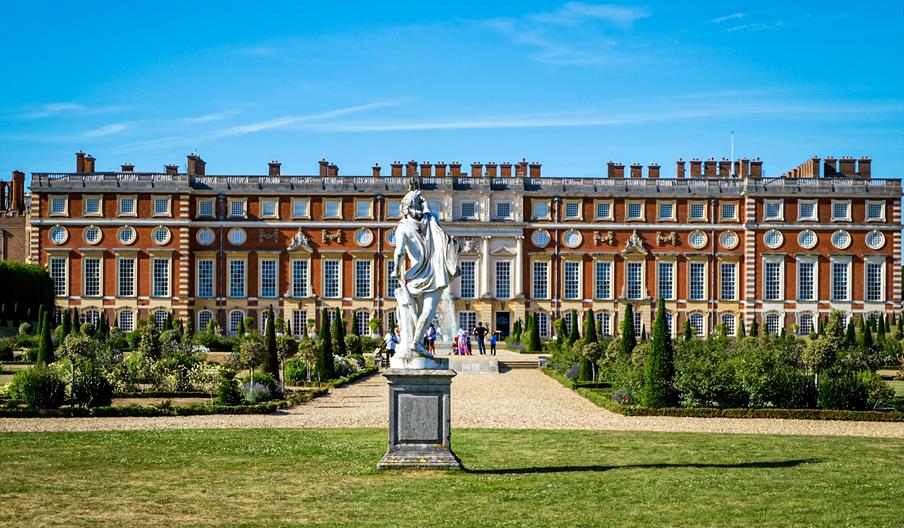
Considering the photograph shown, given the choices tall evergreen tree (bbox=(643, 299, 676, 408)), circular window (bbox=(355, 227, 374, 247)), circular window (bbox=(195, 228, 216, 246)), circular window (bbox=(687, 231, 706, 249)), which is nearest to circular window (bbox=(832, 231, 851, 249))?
circular window (bbox=(687, 231, 706, 249))

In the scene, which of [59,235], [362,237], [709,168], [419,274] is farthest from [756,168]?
[419,274]

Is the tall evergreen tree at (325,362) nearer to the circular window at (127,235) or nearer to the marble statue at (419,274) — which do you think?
the marble statue at (419,274)

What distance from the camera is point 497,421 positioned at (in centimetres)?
1895

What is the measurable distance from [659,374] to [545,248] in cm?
3144

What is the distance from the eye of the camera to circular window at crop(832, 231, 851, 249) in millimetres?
51469

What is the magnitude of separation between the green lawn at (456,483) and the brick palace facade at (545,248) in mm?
35739

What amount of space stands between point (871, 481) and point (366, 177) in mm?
40893

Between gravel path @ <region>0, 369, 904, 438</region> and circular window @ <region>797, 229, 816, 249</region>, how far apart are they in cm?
3085

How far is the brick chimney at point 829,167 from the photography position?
2080 inches

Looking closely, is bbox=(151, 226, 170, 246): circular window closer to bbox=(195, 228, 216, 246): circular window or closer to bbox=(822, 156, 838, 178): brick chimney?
bbox=(195, 228, 216, 246): circular window

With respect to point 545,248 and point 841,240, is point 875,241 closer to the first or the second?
point 841,240

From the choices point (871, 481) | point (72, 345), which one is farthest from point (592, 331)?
point (871, 481)

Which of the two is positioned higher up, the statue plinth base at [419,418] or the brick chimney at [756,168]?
the brick chimney at [756,168]

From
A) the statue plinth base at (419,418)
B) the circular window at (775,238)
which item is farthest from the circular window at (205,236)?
the statue plinth base at (419,418)
